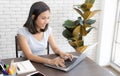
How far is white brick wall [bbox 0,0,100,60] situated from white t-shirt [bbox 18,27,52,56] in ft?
3.29

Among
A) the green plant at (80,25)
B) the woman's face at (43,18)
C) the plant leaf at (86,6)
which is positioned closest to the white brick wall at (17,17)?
the green plant at (80,25)

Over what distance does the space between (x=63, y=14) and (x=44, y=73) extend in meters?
1.91

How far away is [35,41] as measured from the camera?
211 centimetres

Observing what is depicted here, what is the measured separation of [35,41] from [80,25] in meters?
1.08

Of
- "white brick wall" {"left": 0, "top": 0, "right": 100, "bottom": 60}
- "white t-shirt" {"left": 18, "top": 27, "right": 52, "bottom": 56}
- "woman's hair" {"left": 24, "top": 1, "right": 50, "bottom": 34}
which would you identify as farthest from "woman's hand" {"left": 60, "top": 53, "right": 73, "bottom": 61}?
"white brick wall" {"left": 0, "top": 0, "right": 100, "bottom": 60}

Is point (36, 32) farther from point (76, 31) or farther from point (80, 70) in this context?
point (76, 31)

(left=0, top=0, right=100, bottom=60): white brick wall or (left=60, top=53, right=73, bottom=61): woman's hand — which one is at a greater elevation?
(left=0, top=0, right=100, bottom=60): white brick wall

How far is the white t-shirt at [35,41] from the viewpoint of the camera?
2066 millimetres

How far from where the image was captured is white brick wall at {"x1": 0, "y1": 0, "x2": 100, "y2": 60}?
2967mm

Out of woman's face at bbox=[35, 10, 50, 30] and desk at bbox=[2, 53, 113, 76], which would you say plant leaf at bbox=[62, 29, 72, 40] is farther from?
desk at bbox=[2, 53, 113, 76]

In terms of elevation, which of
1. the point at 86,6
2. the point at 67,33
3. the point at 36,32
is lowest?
the point at 67,33

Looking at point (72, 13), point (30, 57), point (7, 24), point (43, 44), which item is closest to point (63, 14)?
point (72, 13)

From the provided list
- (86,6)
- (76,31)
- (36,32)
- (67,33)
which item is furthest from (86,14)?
(36,32)

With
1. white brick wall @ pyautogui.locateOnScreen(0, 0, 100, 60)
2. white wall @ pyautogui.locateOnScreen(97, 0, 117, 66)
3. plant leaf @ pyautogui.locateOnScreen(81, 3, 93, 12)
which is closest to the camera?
plant leaf @ pyautogui.locateOnScreen(81, 3, 93, 12)
